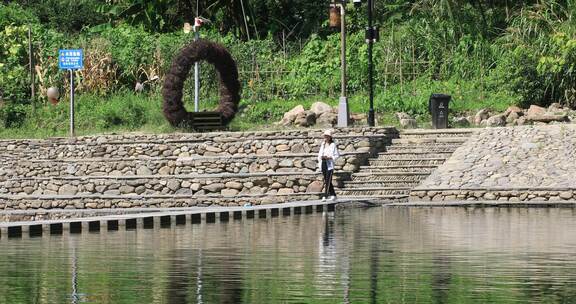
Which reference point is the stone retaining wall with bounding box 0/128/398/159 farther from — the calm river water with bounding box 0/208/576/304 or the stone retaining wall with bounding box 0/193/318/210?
the calm river water with bounding box 0/208/576/304

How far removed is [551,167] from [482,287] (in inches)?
646

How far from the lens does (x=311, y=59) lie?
42.9m

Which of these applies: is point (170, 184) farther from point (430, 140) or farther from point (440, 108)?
point (440, 108)

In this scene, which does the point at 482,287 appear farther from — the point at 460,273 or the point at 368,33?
the point at 368,33

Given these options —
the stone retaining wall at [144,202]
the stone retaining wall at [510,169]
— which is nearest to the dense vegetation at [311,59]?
the stone retaining wall at [144,202]

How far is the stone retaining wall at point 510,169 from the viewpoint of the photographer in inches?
1188

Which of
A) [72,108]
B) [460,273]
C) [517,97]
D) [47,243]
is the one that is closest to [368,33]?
[517,97]

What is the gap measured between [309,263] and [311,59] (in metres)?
25.1

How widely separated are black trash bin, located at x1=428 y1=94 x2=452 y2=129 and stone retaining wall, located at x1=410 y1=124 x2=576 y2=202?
7.26 ft

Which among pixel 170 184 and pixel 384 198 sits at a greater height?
pixel 170 184

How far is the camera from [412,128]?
36.9 metres

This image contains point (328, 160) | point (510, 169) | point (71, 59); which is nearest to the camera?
point (328, 160)

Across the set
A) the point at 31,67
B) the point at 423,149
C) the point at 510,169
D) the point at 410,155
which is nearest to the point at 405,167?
the point at 410,155

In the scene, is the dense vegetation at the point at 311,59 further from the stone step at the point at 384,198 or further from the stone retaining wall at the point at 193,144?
the stone step at the point at 384,198
